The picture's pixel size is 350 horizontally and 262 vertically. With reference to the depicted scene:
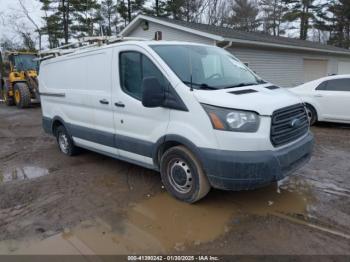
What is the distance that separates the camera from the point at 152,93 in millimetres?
3980

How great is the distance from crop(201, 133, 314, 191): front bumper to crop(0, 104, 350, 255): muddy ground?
0.49m

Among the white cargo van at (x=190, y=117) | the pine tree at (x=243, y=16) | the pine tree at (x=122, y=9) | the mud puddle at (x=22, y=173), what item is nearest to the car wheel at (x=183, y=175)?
the white cargo van at (x=190, y=117)

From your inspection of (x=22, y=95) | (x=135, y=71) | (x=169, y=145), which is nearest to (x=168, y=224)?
(x=169, y=145)

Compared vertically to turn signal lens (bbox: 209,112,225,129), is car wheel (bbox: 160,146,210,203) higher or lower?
lower

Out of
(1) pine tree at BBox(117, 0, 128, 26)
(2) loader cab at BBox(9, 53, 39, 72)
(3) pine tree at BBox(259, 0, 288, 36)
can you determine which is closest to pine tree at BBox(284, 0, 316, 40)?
(3) pine tree at BBox(259, 0, 288, 36)

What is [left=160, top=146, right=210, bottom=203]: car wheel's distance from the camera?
395cm

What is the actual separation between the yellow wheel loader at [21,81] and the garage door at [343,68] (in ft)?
66.4

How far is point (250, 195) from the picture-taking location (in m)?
4.45

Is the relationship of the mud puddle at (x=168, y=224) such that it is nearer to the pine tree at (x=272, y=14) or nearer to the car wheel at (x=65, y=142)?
the car wheel at (x=65, y=142)

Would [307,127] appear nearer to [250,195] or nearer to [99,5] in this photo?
[250,195]

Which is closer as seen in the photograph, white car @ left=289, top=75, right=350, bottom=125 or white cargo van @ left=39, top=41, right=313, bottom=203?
white cargo van @ left=39, top=41, right=313, bottom=203

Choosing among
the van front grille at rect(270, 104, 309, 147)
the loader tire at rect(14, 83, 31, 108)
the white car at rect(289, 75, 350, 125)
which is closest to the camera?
the van front grille at rect(270, 104, 309, 147)

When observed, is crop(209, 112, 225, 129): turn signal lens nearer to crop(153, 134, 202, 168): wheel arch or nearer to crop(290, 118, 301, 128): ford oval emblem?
crop(153, 134, 202, 168): wheel arch

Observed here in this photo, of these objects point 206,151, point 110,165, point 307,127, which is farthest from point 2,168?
point 307,127
